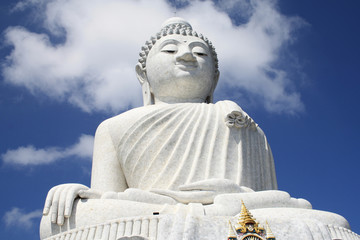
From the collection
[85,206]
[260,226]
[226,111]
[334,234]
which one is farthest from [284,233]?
[226,111]

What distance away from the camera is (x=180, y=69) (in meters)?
6.78

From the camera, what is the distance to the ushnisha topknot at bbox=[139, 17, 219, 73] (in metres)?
7.32

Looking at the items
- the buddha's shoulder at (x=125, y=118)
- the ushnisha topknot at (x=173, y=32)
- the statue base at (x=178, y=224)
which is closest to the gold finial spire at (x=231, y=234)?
the statue base at (x=178, y=224)

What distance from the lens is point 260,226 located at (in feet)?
12.8

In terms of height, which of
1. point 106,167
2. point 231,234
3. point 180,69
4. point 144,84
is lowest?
point 231,234

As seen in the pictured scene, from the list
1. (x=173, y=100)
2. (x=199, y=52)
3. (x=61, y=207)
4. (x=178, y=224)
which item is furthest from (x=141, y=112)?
(x=178, y=224)

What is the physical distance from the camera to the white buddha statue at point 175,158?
15.2 feet

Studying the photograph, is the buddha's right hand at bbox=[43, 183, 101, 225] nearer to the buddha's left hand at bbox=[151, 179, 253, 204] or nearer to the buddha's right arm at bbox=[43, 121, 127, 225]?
the buddha's right arm at bbox=[43, 121, 127, 225]

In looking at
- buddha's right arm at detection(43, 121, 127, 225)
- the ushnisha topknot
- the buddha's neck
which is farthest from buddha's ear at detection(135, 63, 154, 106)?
buddha's right arm at detection(43, 121, 127, 225)

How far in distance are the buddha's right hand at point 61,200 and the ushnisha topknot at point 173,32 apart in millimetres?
3188

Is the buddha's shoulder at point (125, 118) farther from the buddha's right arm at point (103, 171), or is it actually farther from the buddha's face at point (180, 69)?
the buddha's face at point (180, 69)

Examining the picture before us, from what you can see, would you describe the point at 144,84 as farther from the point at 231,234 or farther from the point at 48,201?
the point at 231,234

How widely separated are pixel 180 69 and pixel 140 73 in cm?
114

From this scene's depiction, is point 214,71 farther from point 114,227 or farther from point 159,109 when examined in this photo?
point 114,227
